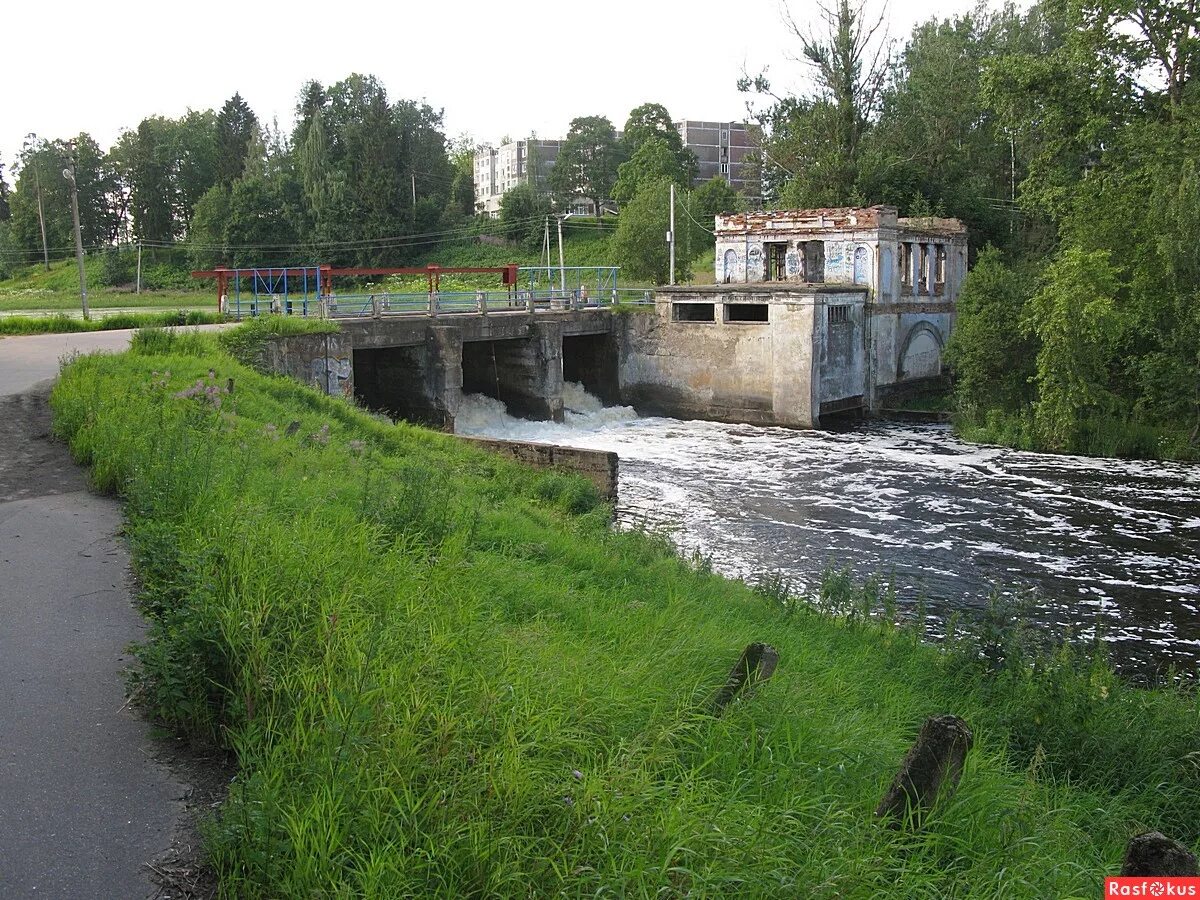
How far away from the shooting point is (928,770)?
4.77 metres

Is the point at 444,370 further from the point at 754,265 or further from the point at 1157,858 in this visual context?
the point at 1157,858

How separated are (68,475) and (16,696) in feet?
17.9

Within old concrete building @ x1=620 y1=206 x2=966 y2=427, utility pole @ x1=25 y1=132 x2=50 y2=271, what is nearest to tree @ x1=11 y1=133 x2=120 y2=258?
utility pole @ x1=25 y1=132 x2=50 y2=271

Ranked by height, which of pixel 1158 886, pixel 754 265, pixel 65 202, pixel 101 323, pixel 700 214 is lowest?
pixel 1158 886

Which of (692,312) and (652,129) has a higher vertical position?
(652,129)

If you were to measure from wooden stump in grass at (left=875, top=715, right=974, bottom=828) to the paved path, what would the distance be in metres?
3.04

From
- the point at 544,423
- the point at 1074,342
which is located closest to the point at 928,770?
the point at 1074,342

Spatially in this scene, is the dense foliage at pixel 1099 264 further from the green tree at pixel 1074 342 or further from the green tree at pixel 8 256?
the green tree at pixel 8 256

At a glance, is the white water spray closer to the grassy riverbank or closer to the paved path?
the grassy riverbank

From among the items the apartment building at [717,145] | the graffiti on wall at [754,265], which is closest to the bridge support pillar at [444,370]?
the graffiti on wall at [754,265]

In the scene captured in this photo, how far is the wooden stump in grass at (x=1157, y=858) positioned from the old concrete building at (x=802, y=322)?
29335mm

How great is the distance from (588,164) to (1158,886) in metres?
88.8

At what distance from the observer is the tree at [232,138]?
7900 centimetres

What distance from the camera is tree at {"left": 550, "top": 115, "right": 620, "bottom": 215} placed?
87.8m
